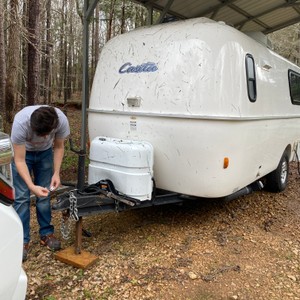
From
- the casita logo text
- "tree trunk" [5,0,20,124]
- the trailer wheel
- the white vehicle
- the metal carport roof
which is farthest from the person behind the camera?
"tree trunk" [5,0,20,124]

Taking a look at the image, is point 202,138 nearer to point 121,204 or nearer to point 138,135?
point 138,135

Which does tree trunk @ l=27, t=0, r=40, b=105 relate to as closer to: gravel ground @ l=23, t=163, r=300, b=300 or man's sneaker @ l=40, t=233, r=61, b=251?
gravel ground @ l=23, t=163, r=300, b=300

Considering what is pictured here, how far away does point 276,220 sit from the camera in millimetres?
4809

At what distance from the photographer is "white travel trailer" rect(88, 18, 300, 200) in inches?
146

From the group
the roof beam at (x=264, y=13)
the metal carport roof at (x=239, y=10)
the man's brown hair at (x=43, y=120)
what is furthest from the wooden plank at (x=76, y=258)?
the roof beam at (x=264, y=13)

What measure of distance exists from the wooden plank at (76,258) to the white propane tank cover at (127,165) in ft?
2.52

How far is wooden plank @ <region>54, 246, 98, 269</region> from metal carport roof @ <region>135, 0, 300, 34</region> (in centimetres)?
429

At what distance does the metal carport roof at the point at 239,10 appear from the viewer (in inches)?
246

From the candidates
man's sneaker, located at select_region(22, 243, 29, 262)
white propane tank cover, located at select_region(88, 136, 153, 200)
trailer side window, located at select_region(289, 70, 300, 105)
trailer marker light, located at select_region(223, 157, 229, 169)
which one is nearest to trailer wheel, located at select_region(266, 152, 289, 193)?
trailer side window, located at select_region(289, 70, 300, 105)

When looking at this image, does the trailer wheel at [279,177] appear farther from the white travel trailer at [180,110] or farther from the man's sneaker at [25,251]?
the man's sneaker at [25,251]

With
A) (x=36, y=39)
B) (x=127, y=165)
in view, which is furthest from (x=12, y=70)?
(x=127, y=165)

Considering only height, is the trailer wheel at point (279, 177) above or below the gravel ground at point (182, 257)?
above

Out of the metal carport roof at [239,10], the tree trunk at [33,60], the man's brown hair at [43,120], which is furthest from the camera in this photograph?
the tree trunk at [33,60]

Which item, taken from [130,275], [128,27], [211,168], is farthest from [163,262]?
[128,27]
